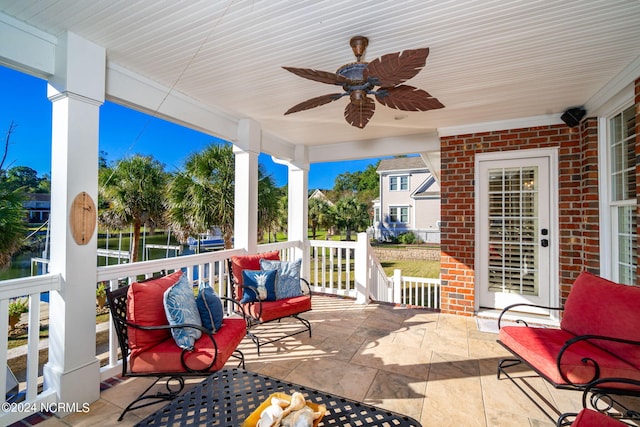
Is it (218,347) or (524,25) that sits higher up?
(524,25)

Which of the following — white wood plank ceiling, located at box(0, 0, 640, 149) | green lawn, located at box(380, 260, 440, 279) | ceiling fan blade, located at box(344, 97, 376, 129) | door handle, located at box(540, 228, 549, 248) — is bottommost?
green lawn, located at box(380, 260, 440, 279)

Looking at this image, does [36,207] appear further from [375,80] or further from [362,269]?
[362,269]

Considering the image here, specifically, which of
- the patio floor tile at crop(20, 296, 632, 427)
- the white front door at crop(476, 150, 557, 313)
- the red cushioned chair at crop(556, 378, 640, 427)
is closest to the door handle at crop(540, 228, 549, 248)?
the white front door at crop(476, 150, 557, 313)

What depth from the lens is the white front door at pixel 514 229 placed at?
387 cm

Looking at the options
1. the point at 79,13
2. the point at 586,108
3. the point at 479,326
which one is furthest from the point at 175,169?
the point at 586,108

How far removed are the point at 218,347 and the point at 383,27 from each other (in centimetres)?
254

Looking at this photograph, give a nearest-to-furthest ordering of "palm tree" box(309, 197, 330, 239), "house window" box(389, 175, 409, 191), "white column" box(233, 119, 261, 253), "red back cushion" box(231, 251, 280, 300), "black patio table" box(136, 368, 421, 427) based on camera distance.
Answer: "black patio table" box(136, 368, 421, 427)
"red back cushion" box(231, 251, 280, 300)
"white column" box(233, 119, 261, 253)
"palm tree" box(309, 197, 330, 239)
"house window" box(389, 175, 409, 191)

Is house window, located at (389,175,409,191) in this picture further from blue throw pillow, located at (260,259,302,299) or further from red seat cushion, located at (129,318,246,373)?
red seat cushion, located at (129,318,246,373)

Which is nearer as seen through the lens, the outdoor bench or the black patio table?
the black patio table

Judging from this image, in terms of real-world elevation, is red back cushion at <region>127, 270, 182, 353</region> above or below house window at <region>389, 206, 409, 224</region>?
below

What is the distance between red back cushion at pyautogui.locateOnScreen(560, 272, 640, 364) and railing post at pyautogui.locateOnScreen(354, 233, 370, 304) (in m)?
2.50

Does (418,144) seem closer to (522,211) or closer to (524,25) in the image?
→ (522,211)

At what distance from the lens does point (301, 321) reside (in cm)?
375

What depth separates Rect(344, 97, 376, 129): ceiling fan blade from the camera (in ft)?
6.97
